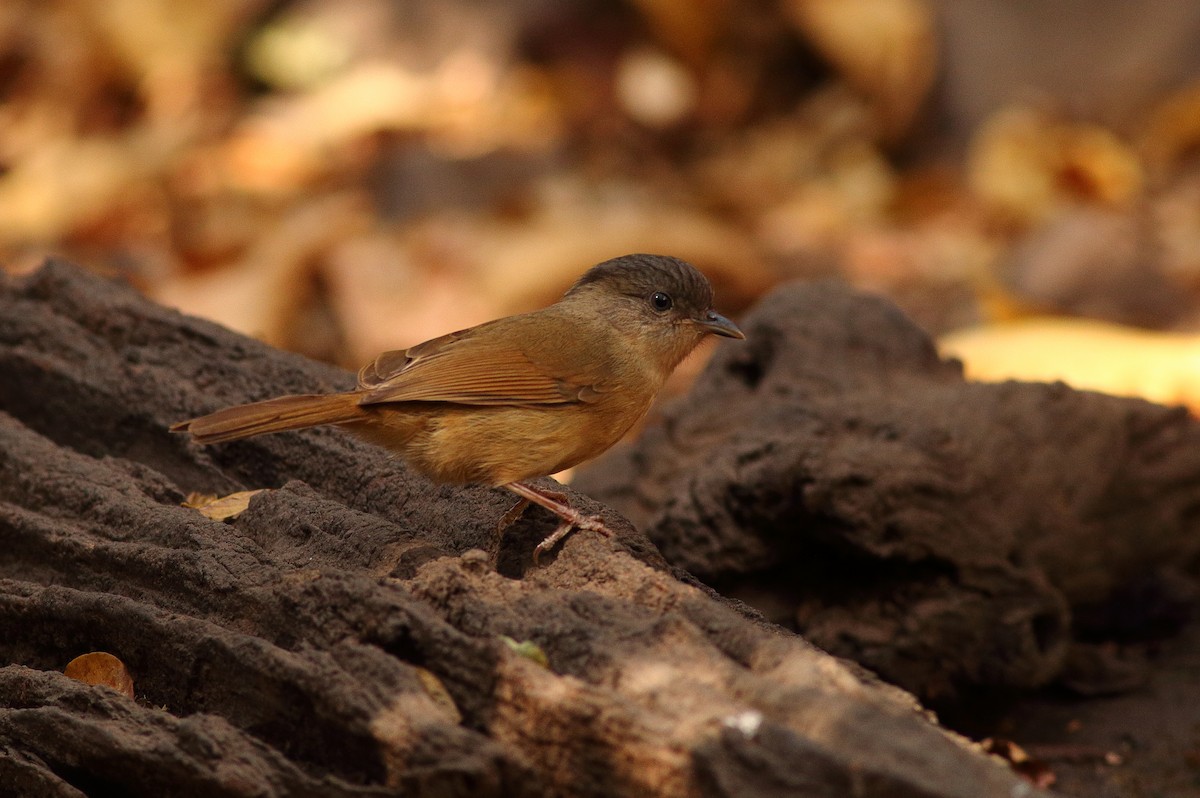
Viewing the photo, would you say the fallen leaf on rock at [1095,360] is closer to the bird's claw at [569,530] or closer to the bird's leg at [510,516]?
the bird's leg at [510,516]

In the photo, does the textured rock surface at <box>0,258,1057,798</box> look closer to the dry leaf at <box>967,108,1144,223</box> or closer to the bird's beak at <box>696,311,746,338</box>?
the bird's beak at <box>696,311,746,338</box>

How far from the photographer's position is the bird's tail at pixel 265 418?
146 inches

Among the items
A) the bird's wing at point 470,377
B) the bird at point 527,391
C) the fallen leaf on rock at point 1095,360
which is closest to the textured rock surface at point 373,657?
the bird at point 527,391

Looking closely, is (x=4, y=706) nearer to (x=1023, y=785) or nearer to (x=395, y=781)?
(x=395, y=781)

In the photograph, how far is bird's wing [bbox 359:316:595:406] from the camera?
3928mm

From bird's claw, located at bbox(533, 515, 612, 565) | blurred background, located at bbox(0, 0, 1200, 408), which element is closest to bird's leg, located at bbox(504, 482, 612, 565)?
bird's claw, located at bbox(533, 515, 612, 565)

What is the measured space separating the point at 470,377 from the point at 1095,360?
12.1 ft

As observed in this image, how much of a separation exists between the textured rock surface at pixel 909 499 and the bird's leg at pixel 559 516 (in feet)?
3.45

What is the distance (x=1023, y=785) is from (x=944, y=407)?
2.52m

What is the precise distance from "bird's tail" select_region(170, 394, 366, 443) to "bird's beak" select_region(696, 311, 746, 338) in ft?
4.00

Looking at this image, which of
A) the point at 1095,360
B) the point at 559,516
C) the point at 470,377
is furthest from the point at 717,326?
the point at 1095,360

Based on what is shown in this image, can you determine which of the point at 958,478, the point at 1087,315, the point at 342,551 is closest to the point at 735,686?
the point at 342,551

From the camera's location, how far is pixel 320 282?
9.01 metres

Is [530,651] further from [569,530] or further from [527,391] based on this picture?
[527,391]
